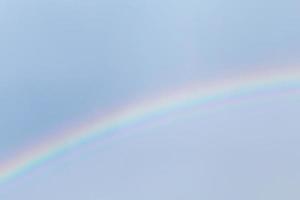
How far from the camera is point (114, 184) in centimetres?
272

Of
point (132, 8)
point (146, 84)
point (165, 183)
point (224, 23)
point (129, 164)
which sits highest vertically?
point (132, 8)

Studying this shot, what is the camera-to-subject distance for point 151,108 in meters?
2.79

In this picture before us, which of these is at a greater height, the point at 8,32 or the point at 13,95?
the point at 8,32

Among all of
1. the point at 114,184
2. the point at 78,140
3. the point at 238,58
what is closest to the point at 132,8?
the point at 238,58

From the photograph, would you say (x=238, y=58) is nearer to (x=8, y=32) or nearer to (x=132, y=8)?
(x=132, y=8)

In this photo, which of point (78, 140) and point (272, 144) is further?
point (78, 140)

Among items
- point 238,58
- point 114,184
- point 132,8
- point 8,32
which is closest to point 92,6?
point 132,8

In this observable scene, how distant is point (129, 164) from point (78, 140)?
49 cm

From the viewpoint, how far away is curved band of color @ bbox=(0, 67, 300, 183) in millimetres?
2752

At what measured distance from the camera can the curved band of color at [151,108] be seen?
2752 millimetres

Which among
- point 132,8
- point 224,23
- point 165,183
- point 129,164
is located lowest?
point 165,183

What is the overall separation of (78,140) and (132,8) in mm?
1197

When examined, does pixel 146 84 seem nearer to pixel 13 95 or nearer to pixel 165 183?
pixel 165 183

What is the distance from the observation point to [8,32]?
9.07 feet
